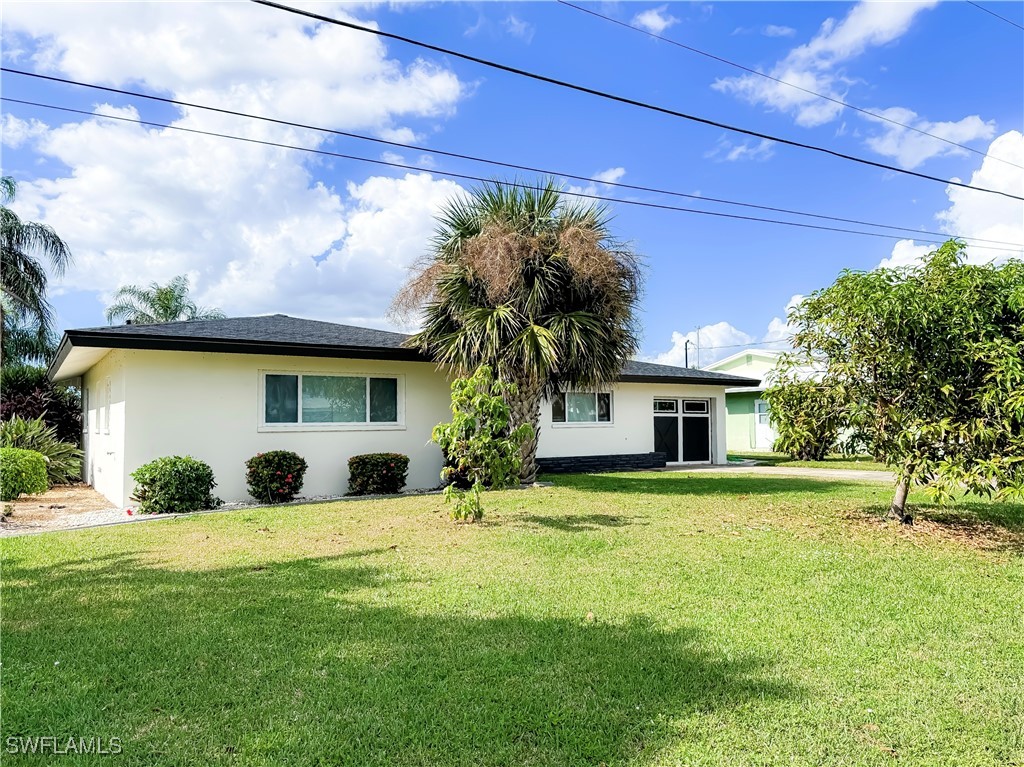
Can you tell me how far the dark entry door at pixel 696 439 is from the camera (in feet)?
66.9

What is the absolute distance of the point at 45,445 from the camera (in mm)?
14805

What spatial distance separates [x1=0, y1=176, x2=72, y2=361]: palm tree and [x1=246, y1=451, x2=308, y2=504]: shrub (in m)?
22.0

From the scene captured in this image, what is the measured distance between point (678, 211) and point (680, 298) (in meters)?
7.06

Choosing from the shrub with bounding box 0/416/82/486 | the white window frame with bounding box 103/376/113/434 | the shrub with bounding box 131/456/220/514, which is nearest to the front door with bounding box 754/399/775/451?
the shrub with bounding box 131/456/220/514

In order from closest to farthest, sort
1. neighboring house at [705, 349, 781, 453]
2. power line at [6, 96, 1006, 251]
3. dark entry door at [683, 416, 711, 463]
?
power line at [6, 96, 1006, 251] → dark entry door at [683, 416, 711, 463] → neighboring house at [705, 349, 781, 453]

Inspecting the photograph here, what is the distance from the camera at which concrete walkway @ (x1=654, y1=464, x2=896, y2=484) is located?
1574cm

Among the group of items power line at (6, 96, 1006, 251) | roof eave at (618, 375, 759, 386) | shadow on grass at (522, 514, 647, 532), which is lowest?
shadow on grass at (522, 514, 647, 532)

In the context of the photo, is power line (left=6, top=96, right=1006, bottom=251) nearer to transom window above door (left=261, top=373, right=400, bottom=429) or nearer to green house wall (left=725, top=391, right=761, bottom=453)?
transom window above door (left=261, top=373, right=400, bottom=429)

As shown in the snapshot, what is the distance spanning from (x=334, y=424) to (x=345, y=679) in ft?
30.0

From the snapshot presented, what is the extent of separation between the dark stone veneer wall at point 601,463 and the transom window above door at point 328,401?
4.93 meters

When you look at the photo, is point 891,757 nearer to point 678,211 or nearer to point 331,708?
point 331,708

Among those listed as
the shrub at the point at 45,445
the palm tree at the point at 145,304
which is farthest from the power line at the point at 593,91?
the palm tree at the point at 145,304

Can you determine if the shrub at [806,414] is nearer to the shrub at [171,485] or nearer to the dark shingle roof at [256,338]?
the dark shingle roof at [256,338]

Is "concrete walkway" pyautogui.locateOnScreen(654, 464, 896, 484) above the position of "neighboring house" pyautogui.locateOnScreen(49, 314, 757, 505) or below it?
below
